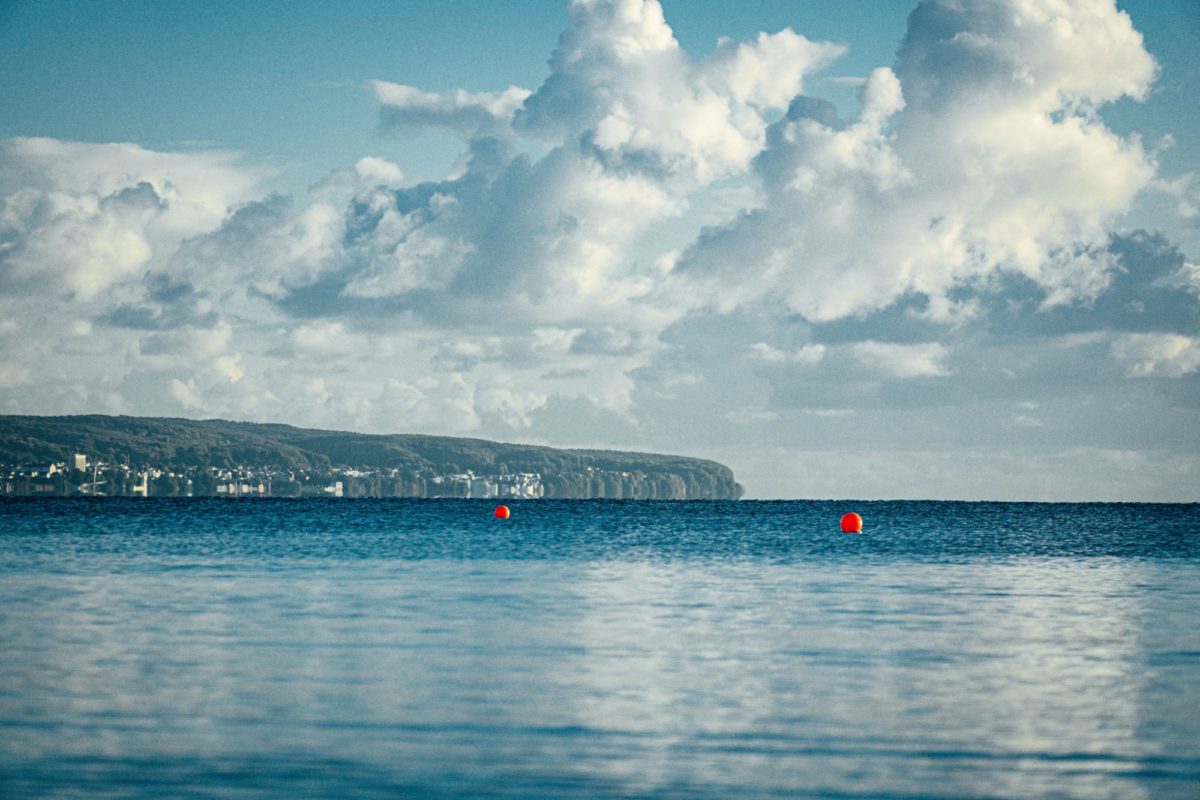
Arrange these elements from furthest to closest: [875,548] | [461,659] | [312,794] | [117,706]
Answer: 1. [875,548]
2. [461,659]
3. [117,706]
4. [312,794]

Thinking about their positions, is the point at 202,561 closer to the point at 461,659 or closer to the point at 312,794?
the point at 461,659

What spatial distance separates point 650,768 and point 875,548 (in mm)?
63664

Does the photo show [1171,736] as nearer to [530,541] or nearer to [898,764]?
[898,764]

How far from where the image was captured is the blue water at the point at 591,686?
16203 mm

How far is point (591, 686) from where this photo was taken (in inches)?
906

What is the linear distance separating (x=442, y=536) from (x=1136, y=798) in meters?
77.7

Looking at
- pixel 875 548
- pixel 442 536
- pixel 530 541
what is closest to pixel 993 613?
pixel 875 548

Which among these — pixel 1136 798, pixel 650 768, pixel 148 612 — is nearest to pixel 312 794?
pixel 650 768

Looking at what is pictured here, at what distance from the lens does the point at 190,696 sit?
21641mm

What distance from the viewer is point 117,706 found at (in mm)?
20641

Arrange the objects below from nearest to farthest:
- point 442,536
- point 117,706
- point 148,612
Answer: point 117,706 → point 148,612 → point 442,536

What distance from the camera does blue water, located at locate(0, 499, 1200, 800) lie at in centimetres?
1620

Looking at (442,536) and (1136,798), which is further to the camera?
(442,536)

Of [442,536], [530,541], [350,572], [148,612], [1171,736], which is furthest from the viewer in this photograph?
[442,536]
